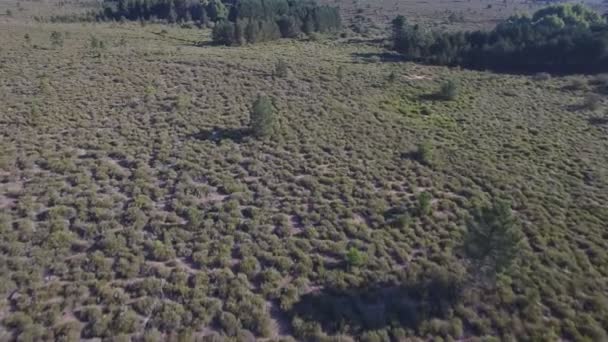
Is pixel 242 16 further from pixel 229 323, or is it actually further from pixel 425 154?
pixel 229 323

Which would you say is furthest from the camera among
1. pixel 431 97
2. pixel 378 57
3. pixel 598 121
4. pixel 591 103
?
pixel 378 57

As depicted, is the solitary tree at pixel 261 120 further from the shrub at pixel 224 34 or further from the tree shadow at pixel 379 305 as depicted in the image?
the shrub at pixel 224 34

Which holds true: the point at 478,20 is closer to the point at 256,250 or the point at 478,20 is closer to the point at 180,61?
the point at 180,61

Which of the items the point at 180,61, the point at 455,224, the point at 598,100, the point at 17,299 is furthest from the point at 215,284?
the point at 598,100

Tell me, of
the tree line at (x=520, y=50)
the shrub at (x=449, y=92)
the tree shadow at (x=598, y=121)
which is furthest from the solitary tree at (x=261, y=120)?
the tree line at (x=520, y=50)

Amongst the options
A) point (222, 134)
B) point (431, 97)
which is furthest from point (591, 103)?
point (222, 134)

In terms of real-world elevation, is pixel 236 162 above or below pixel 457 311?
above
